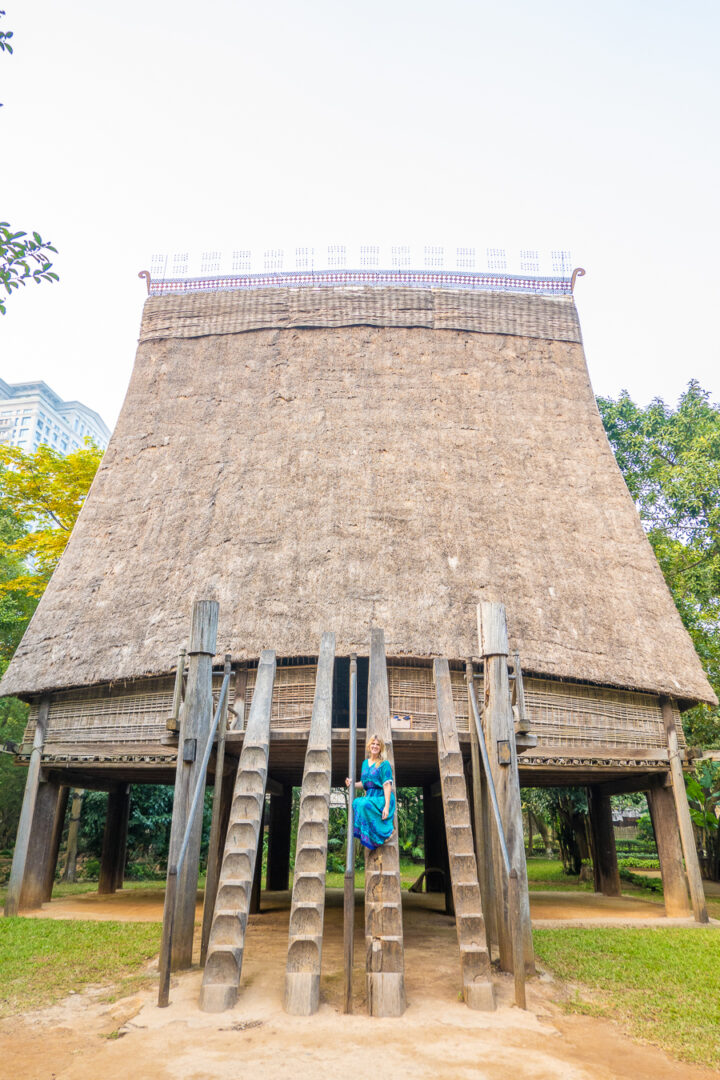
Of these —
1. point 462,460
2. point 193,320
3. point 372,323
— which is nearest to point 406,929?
point 462,460

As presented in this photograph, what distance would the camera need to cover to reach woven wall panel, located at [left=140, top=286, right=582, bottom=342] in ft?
42.0

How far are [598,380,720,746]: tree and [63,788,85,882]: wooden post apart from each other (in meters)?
12.1

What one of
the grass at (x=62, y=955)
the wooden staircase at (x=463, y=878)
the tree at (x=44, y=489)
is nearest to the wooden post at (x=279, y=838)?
the grass at (x=62, y=955)

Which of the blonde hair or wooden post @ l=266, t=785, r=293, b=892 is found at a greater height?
the blonde hair

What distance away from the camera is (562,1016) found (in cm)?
438

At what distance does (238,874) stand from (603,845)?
949 cm

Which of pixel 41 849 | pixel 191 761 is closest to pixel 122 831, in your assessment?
pixel 41 849

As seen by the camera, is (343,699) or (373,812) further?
(343,699)

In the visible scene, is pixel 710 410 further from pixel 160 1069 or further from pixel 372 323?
pixel 160 1069

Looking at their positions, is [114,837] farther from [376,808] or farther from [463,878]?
[463,878]

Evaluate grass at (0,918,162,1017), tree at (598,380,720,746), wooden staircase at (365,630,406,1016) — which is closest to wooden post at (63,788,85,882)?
grass at (0,918,162,1017)

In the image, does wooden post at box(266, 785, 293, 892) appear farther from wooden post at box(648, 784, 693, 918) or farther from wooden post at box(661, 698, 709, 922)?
wooden post at box(661, 698, 709, 922)

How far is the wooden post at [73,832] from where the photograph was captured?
1412 cm

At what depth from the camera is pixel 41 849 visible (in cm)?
938
